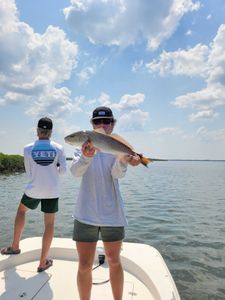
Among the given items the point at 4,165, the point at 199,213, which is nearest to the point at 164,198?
the point at 199,213

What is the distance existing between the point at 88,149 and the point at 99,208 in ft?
2.25

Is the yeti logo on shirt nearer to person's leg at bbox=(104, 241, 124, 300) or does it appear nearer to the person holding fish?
the person holding fish

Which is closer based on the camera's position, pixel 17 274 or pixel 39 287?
pixel 39 287

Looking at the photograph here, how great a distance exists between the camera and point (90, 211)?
3.33 metres

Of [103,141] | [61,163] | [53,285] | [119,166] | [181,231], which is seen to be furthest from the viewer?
[181,231]

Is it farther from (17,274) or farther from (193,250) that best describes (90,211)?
(193,250)

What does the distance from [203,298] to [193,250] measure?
3052 mm

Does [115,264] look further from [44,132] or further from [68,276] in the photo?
[44,132]

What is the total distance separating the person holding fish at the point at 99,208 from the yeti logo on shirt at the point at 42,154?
4.37ft

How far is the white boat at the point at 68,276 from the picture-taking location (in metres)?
4.05

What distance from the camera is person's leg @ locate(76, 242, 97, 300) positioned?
3318 mm

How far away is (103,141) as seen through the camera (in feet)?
10.1

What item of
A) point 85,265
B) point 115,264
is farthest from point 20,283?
point 115,264

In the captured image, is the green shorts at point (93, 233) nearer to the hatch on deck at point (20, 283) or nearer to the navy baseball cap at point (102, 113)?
the navy baseball cap at point (102, 113)
